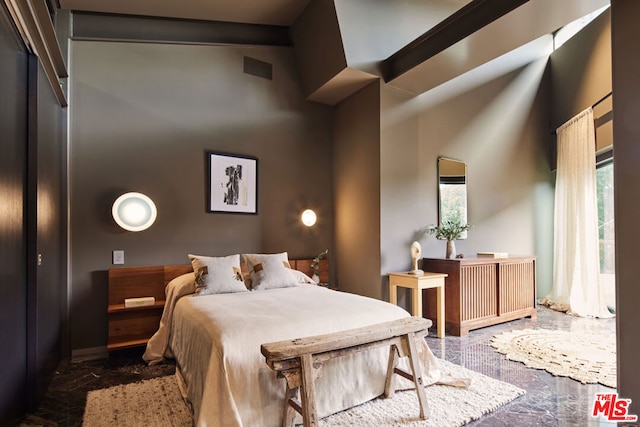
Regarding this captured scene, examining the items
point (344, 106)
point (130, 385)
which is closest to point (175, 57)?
point (344, 106)

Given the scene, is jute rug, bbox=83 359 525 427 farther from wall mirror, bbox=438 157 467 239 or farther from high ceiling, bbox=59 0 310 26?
high ceiling, bbox=59 0 310 26

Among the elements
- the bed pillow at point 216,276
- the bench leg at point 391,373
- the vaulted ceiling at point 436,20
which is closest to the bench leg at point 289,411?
the bench leg at point 391,373

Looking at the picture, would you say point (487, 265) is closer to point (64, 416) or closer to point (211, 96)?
point (211, 96)

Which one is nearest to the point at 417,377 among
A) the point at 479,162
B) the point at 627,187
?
the point at 627,187

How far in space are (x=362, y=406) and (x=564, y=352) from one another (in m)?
2.25

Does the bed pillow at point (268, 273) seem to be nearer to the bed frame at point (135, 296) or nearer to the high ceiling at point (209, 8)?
the bed frame at point (135, 296)

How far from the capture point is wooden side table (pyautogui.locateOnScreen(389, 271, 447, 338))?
13.0 ft

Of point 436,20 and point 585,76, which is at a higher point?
point 436,20

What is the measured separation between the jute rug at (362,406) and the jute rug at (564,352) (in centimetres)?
69

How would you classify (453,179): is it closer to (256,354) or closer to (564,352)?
(564,352)

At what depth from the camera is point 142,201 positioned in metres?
3.65

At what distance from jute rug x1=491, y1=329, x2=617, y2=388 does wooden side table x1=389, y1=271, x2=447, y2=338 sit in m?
0.58

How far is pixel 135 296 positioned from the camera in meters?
3.60

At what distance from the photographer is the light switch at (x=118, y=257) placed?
360 centimetres
